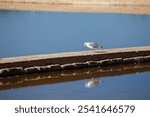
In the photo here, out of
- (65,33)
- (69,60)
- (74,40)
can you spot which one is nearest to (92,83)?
(69,60)

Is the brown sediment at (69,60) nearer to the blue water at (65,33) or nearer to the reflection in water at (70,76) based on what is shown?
the reflection in water at (70,76)

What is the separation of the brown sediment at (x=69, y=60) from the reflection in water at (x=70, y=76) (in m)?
0.18

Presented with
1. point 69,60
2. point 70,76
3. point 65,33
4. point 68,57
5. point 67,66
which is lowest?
point 70,76

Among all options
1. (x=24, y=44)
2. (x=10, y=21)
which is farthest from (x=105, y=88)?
(x=10, y=21)

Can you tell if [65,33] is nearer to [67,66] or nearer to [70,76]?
[67,66]

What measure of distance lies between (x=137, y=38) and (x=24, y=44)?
23.6 feet

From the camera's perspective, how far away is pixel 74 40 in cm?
2517

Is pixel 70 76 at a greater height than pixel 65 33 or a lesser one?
lesser

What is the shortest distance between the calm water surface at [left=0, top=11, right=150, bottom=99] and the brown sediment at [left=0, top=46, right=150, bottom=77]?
2.90 ft

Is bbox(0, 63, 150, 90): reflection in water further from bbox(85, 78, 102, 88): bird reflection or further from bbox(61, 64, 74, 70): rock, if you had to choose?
bbox(61, 64, 74, 70): rock

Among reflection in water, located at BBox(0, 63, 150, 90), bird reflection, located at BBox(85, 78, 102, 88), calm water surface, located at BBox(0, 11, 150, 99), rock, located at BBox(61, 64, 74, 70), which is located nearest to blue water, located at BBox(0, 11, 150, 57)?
calm water surface, located at BBox(0, 11, 150, 99)

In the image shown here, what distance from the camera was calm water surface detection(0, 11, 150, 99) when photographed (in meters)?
14.1

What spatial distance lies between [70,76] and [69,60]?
712 millimetres

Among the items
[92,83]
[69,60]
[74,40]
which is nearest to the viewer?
[92,83]
